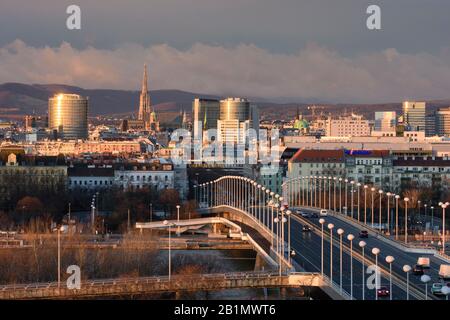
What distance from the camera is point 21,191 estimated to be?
208 feet

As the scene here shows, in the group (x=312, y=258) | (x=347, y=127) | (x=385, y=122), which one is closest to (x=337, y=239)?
(x=312, y=258)

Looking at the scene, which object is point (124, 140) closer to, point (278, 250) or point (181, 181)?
point (181, 181)

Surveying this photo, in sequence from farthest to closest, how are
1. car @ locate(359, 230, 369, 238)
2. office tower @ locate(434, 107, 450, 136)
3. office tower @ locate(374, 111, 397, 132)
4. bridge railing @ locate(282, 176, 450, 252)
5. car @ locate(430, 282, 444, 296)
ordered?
office tower @ locate(434, 107, 450, 136) → office tower @ locate(374, 111, 397, 132) → bridge railing @ locate(282, 176, 450, 252) → car @ locate(359, 230, 369, 238) → car @ locate(430, 282, 444, 296)

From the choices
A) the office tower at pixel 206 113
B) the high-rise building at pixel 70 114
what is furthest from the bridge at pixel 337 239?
the office tower at pixel 206 113

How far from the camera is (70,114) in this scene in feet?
525

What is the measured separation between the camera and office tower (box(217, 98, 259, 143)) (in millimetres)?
143625

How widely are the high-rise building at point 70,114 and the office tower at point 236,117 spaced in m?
15.2

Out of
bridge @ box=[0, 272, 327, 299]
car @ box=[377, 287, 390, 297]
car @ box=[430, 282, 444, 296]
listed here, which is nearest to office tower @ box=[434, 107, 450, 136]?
bridge @ box=[0, 272, 327, 299]

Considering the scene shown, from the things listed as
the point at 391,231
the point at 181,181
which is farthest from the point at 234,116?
the point at 391,231

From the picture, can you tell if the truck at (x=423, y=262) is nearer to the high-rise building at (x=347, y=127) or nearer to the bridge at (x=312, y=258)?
the bridge at (x=312, y=258)

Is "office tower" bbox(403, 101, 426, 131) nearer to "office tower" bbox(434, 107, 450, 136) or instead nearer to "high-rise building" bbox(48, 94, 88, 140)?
"office tower" bbox(434, 107, 450, 136)

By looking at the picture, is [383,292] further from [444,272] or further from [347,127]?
[347,127]

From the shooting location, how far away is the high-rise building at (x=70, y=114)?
158m

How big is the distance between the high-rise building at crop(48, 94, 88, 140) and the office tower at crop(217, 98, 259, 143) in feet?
49.8
